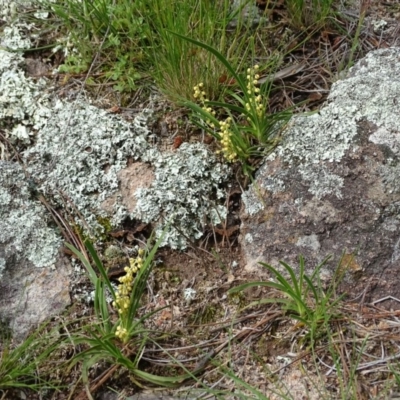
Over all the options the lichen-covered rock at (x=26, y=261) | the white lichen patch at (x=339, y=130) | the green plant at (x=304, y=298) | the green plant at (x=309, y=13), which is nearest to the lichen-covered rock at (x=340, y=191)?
the white lichen patch at (x=339, y=130)

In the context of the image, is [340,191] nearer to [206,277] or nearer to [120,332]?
[206,277]

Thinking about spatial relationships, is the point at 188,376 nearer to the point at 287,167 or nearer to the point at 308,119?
the point at 287,167

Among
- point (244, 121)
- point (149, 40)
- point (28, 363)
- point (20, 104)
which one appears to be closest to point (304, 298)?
point (244, 121)

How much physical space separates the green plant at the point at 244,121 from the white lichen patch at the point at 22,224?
28.8 inches

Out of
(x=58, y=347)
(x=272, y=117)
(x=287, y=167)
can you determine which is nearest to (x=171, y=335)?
(x=58, y=347)

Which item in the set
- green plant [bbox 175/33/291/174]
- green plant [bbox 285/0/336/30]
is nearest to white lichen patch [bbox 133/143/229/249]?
green plant [bbox 175/33/291/174]

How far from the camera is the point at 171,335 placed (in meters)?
2.17

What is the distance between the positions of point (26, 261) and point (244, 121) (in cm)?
104

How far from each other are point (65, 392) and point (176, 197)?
2.74ft

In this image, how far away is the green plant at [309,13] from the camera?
2766 millimetres

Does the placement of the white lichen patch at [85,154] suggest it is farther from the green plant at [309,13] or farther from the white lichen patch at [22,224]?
the green plant at [309,13]

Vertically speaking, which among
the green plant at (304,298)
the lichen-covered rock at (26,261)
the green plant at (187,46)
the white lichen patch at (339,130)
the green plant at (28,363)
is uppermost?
the green plant at (187,46)

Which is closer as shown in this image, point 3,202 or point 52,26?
point 3,202

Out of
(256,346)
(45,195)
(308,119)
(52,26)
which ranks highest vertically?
(52,26)
